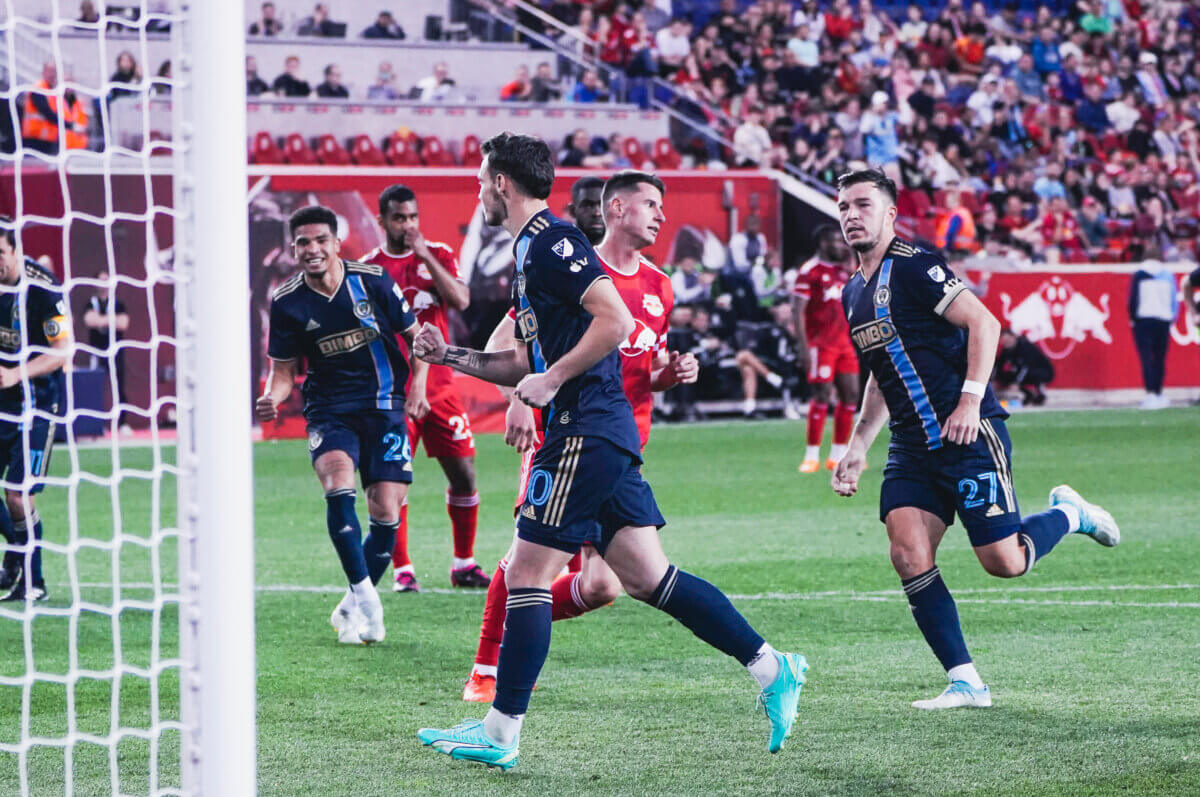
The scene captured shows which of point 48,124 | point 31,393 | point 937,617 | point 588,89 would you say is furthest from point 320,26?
point 937,617

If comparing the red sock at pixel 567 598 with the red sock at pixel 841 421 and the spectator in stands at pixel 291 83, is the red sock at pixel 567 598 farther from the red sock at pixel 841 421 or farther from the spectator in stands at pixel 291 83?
the spectator in stands at pixel 291 83

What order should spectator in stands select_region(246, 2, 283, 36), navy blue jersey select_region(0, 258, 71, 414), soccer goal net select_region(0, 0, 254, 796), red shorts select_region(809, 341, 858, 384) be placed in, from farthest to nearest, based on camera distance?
spectator in stands select_region(246, 2, 283, 36), red shorts select_region(809, 341, 858, 384), navy blue jersey select_region(0, 258, 71, 414), soccer goal net select_region(0, 0, 254, 796)

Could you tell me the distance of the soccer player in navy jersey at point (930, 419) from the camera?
5609 millimetres

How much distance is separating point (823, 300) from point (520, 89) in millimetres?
10706

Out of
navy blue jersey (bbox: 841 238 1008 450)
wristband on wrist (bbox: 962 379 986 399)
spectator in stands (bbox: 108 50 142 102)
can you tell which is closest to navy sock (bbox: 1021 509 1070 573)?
navy blue jersey (bbox: 841 238 1008 450)

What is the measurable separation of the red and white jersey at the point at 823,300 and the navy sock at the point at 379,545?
24.8ft

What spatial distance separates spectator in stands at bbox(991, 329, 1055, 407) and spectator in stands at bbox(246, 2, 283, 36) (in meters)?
12.0

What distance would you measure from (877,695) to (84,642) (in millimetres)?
3648

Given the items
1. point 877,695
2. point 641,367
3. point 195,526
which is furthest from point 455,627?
point 195,526

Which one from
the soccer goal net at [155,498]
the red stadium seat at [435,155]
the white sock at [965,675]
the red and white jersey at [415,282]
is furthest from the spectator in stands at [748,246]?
the white sock at [965,675]

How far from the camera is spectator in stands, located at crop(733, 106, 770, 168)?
941 inches

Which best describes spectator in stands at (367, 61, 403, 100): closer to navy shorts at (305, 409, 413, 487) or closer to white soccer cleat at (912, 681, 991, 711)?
navy shorts at (305, 409, 413, 487)

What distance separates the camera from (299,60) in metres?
24.1

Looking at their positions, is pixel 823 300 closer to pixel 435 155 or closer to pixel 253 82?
pixel 435 155
